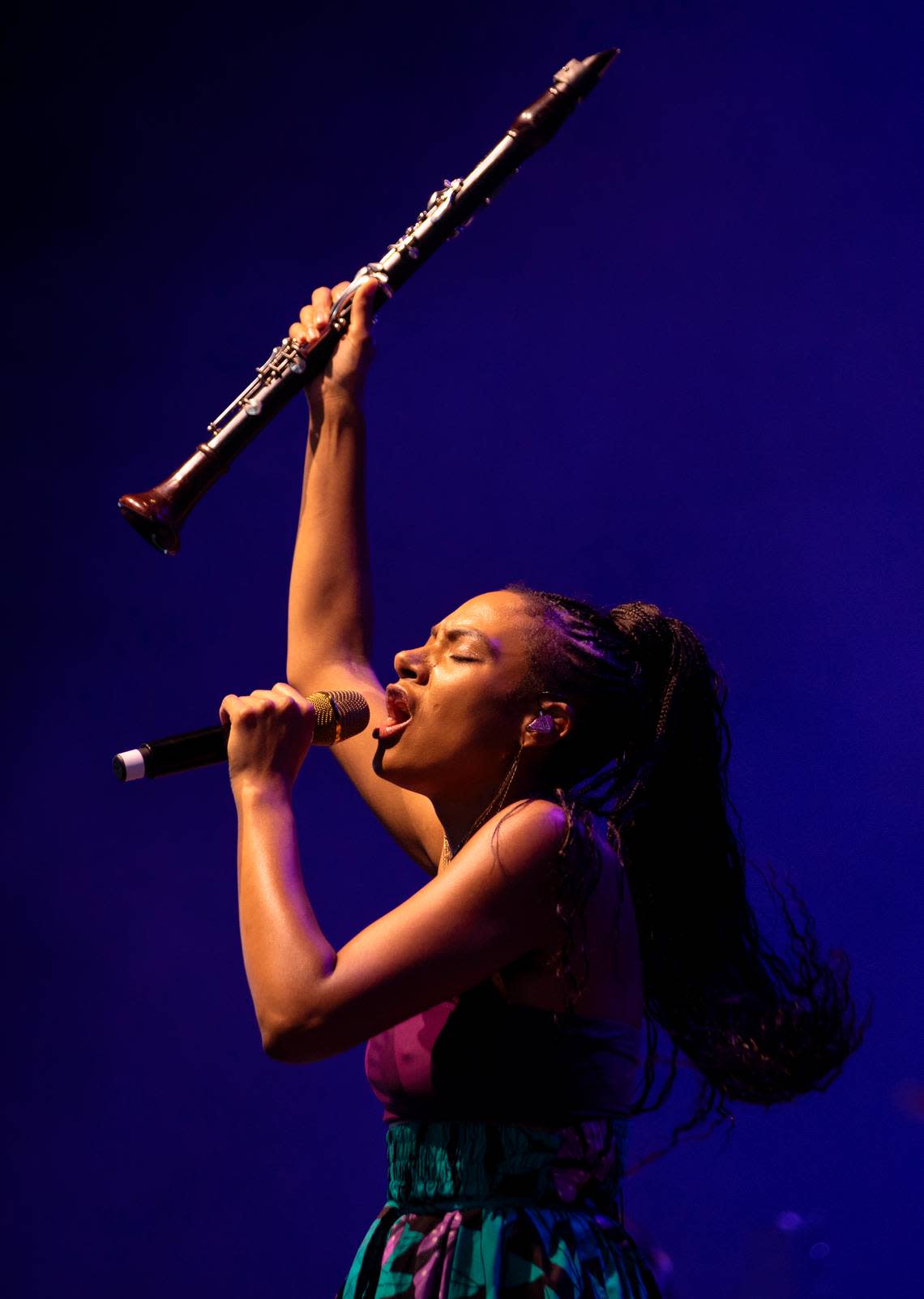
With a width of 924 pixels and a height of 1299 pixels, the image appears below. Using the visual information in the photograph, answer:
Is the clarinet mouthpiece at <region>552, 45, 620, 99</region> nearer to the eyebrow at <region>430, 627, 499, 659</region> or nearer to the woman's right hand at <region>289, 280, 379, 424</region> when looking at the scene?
the woman's right hand at <region>289, 280, 379, 424</region>

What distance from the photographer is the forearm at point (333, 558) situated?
2375mm

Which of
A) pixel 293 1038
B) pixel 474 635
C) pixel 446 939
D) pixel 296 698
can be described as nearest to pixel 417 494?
pixel 474 635

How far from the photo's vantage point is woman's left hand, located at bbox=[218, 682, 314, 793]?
179cm

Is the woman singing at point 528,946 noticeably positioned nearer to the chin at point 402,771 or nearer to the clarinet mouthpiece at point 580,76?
the chin at point 402,771

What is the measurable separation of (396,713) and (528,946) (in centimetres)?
40

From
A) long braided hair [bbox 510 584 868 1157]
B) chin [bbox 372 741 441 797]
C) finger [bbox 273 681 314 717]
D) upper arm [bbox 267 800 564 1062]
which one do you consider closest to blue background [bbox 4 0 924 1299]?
long braided hair [bbox 510 584 868 1157]

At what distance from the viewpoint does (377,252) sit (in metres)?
3.67

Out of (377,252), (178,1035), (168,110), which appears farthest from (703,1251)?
(168,110)

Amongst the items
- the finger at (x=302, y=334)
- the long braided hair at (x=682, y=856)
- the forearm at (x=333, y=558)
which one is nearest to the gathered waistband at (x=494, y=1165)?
the long braided hair at (x=682, y=856)

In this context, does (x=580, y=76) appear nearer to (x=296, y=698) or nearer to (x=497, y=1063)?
(x=296, y=698)

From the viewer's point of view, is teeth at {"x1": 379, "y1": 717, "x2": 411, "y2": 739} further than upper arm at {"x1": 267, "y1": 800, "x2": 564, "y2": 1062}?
Yes

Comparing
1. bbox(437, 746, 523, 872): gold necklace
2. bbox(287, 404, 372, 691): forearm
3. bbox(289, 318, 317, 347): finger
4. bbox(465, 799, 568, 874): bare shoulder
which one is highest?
bbox(289, 318, 317, 347): finger

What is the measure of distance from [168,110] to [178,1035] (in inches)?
92.1

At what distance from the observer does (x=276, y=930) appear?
5.40 feet
